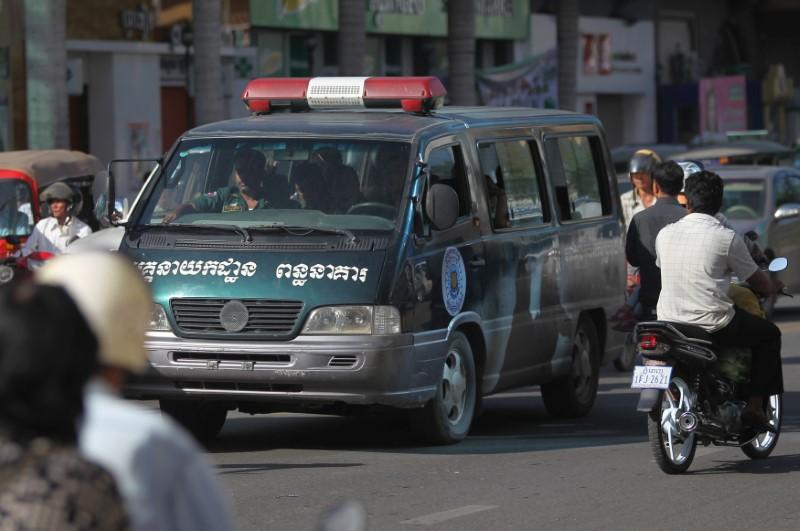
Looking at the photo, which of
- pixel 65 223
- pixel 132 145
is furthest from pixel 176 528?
pixel 132 145

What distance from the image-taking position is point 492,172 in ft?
37.0

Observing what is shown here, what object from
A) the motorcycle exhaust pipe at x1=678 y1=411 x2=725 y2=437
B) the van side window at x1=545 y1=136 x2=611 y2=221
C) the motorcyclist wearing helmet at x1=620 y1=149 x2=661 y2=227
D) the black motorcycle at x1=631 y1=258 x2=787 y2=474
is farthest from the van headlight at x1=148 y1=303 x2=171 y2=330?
the motorcyclist wearing helmet at x1=620 y1=149 x2=661 y2=227

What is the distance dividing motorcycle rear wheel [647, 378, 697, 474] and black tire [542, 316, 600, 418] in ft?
9.09

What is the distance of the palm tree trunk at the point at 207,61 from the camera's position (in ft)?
90.1

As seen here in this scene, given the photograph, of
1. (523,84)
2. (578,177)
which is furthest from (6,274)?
(523,84)

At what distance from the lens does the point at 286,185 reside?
10.4 metres

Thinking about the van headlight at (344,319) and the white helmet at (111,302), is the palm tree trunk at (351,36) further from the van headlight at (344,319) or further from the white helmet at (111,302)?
the white helmet at (111,302)

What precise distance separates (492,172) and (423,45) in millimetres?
28642

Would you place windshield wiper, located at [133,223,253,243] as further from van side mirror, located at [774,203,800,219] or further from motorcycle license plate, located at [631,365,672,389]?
van side mirror, located at [774,203,800,219]

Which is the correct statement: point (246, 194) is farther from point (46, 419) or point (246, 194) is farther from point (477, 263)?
point (46, 419)

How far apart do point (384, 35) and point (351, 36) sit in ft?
24.5

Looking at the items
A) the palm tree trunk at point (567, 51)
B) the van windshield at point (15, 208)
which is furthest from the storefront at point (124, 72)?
the van windshield at point (15, 208)

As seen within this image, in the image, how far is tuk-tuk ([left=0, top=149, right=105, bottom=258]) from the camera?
15.1m

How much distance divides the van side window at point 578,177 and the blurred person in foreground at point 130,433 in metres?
9.33
